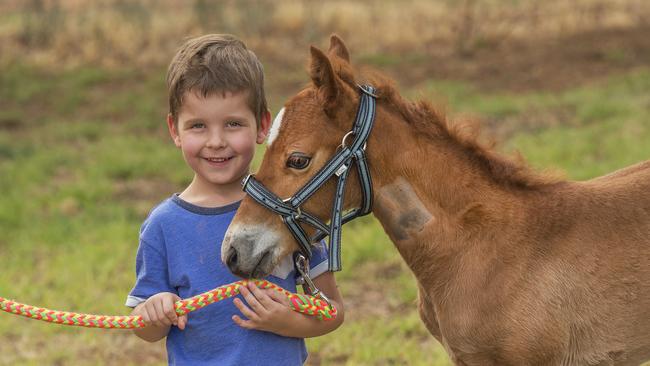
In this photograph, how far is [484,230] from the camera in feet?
11.5

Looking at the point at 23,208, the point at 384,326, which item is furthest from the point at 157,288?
the point at 23,208

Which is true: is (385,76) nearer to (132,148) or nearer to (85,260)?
(85,260)

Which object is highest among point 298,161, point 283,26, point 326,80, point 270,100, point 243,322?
point 326,80

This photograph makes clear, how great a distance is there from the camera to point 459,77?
13.3 meters

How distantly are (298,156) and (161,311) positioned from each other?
76 cm

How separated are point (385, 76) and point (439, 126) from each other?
1.00ft

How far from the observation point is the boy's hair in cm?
319


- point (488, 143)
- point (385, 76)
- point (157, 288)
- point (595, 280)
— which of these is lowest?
point (595, 280)

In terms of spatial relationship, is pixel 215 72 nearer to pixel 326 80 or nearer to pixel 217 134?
pixel 217 134

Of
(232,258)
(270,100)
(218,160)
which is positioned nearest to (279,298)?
(232,258)

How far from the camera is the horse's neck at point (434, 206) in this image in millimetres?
3420

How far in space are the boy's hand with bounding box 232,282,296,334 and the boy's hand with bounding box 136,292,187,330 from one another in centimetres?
21

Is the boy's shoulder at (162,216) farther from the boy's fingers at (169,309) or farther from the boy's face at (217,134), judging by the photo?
the boy's fingers at (169,309)

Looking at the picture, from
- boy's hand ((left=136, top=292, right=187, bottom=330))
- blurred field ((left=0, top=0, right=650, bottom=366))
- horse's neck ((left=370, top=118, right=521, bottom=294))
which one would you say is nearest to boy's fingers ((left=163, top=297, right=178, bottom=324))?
boy's hand ((left=136, top=292, right=187, bottom=330))
